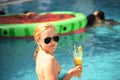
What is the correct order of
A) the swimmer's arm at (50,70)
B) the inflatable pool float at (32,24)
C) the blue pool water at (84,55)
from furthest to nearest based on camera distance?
the inflatable pool float at (32,24)
the blue pool water at (84,55)
the swimmer's arm at (50,70)

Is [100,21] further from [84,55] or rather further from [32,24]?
[84,55]

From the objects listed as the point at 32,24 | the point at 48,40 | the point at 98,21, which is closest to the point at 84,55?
the point at 32,24

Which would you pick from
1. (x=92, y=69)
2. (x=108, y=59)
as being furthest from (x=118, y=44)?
(x=92, y=69)

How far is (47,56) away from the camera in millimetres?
2812

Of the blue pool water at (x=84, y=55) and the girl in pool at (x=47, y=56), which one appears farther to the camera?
the blue pool water at (x=84, y=55)

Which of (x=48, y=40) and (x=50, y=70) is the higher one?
(x=48, y=40)

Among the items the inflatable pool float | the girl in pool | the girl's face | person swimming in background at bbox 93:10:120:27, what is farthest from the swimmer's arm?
person swimming in background at bbox 93:10:120:27

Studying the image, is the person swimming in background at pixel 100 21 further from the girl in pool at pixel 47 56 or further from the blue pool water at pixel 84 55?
the girl in pool at pixel 47 56

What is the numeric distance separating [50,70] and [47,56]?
0.14 m

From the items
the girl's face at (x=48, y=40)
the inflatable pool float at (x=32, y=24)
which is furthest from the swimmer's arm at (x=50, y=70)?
the inflatable pool float at (x=32, y=24)

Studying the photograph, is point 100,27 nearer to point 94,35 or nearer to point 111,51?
point 94,35

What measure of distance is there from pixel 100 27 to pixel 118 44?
1.79 meters

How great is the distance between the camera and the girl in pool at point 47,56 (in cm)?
276

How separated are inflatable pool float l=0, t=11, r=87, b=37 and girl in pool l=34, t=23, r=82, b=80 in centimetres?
596
